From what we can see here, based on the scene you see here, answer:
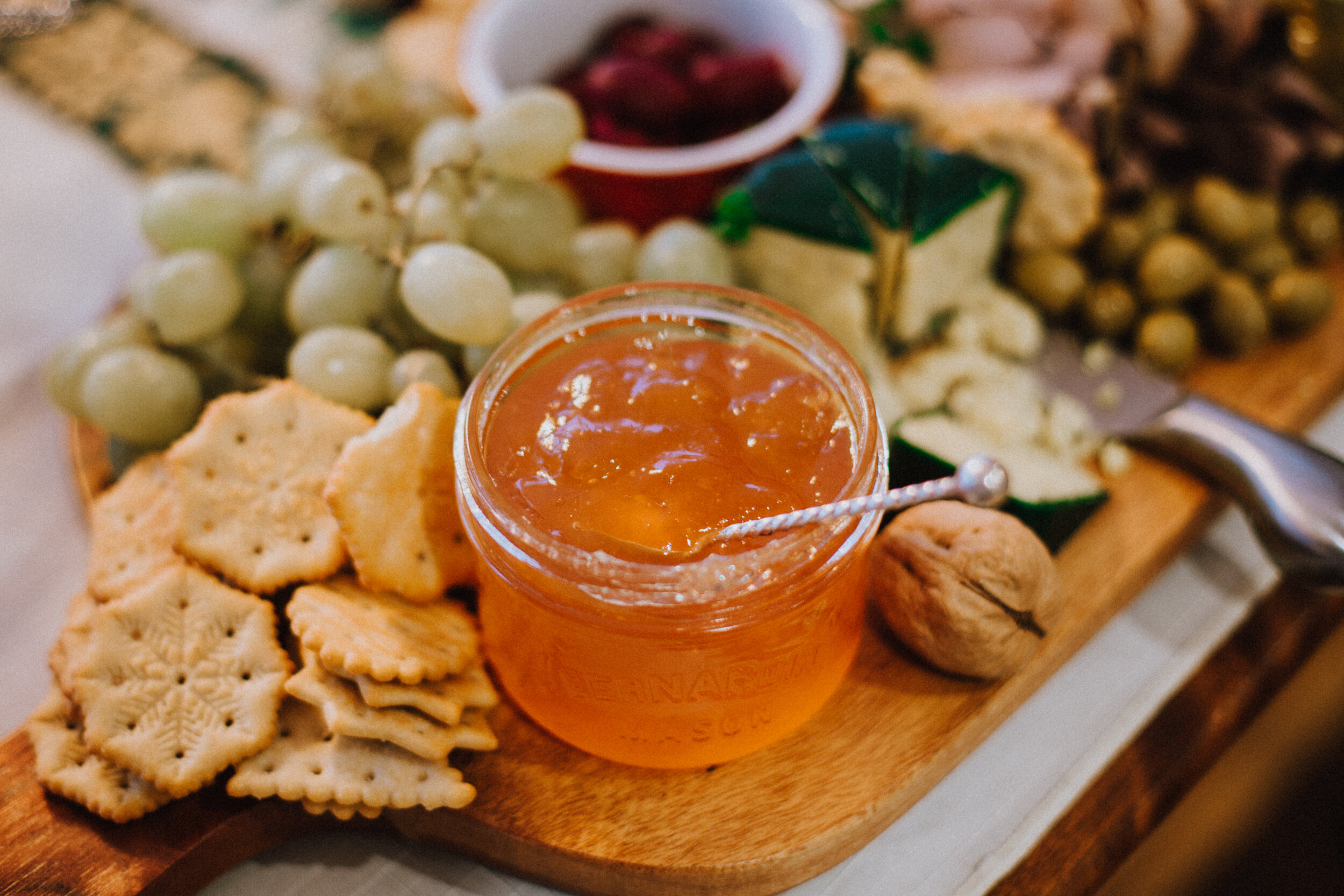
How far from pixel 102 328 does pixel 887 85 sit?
1.02m

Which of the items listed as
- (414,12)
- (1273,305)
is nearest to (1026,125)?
(1273,305)

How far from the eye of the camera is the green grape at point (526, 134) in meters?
0.99

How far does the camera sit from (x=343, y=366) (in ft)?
3.02

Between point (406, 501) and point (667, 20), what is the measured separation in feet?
3.11

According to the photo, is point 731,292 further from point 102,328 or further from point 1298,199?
point 1298,199

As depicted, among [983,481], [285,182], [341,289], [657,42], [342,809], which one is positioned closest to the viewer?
[983,481]

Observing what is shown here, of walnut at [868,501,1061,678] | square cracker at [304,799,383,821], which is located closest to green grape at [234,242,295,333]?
square cracker at [304,799,383,821]

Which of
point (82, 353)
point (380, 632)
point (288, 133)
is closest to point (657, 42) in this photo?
point (288, 133)

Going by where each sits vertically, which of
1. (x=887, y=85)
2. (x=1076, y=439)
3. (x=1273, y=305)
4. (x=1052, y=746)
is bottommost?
(x=1052, y=746)

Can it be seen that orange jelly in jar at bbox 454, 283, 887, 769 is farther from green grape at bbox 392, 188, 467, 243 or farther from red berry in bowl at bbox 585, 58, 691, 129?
red berry in bowl at bbox 585, 58, 691, 129

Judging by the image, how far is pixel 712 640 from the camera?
699 millimetres

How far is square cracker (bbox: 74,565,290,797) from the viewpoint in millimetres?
750

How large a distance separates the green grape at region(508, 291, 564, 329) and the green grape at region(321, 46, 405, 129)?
0.43 meters

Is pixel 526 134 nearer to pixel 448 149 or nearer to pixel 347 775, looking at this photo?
pixel 448 149
